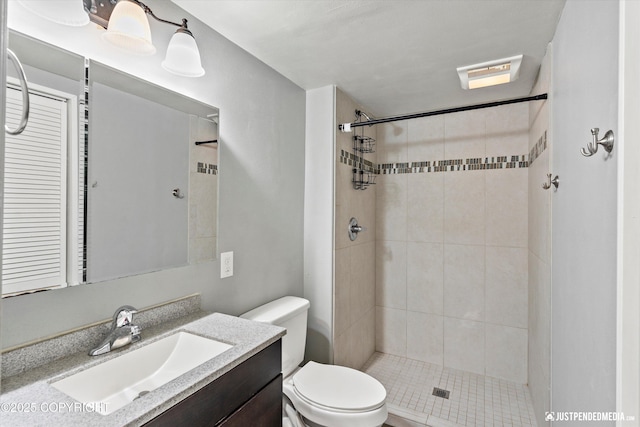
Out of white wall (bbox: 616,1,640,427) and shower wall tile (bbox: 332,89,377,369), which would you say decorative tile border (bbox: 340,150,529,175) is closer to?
shower wall tile (bbox: 332,89,377,369)

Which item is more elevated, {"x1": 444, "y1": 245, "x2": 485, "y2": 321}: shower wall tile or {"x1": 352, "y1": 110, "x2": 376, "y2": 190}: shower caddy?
{"x1": 352, "y1": 110, "x2": 376, "y2": 190}: shower caddy

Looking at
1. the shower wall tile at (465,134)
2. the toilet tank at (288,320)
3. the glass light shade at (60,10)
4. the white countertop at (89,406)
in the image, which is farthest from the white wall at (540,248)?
the glass light shade at (60,10)

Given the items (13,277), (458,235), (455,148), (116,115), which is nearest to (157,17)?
(116,115)

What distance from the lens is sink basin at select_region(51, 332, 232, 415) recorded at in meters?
0.94

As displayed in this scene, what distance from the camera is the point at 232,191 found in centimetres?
166

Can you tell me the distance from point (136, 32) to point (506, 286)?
2.73m

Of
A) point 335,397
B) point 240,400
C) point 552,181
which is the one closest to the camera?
point 240,400

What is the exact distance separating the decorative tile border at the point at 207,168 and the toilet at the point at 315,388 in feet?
2.45

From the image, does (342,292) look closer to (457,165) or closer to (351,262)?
(351,262)

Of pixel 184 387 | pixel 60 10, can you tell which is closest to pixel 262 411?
pixel 184 387

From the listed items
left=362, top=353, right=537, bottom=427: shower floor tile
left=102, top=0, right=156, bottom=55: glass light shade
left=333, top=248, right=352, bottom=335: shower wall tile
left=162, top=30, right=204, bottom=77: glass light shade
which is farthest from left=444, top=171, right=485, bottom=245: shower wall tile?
left=102, top=0, right=156, bottom=55: glass light shade

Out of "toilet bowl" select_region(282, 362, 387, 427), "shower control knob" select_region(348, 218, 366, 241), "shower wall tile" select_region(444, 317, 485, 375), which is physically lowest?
"shower wall tile" select_region(444, 317, 485, 375)

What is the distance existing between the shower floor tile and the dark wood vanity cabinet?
46.3 inches

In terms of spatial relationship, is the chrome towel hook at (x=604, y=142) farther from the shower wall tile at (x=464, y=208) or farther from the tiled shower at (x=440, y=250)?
the shower wall tile at (x=464, y=208)
